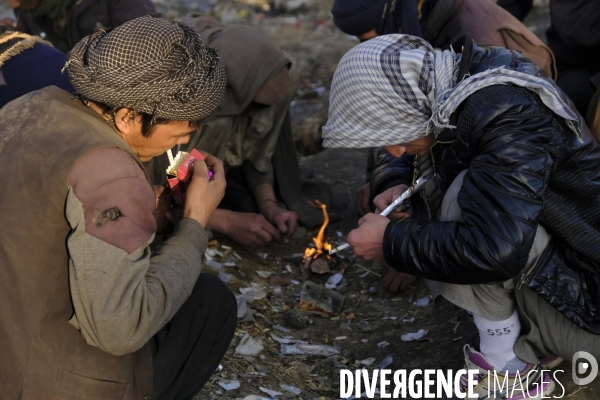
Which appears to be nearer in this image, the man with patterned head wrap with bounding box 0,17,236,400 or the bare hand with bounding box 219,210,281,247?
the man with patterned head wrap with bounding box 0,17,236,400

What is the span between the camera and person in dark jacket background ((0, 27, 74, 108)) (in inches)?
125

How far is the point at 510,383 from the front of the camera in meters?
2.77

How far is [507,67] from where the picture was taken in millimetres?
2502

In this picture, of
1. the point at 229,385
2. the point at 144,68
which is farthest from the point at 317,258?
the point at 144,68

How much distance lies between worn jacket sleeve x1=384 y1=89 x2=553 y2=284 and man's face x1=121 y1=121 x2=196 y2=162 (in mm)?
979

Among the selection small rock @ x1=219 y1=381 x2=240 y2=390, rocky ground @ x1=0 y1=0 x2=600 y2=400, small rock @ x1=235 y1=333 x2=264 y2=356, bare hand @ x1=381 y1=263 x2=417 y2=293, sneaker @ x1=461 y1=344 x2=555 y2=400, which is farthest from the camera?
bare hand @ x1=381 y1=263 x2=417 y2=293

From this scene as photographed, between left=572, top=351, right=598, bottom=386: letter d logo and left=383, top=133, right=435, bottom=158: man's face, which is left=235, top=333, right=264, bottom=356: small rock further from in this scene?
left=572, top=351, right=598, bottom=386: letter d logo

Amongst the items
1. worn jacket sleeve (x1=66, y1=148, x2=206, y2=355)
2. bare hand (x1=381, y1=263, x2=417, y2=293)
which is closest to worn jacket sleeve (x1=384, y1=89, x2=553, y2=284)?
worn jacket sleeve (x1=66, y1=148, x2=206, y2=355)

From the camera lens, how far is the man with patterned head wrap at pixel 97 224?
6.50 ft

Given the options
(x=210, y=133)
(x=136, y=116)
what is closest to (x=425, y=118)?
(x=136, y=116)

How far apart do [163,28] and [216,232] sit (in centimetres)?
254

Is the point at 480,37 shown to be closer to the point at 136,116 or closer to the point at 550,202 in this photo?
the point at 550,202

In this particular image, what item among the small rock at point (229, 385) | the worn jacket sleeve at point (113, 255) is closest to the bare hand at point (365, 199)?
the small rock at point (229, 385)

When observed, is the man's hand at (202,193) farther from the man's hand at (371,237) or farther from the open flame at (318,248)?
the open flame at (318,248)
